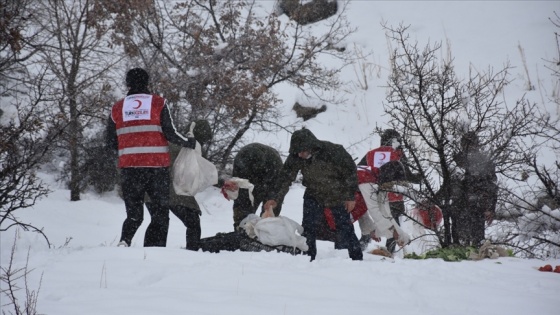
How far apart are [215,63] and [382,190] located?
6.67 meters

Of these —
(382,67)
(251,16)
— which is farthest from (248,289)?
(382,67)

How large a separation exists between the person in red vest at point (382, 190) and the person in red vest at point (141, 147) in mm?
2392

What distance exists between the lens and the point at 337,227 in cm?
585

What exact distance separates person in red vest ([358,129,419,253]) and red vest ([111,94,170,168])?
2565 mm

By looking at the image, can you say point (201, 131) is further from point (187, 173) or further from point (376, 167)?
point (376, 167)

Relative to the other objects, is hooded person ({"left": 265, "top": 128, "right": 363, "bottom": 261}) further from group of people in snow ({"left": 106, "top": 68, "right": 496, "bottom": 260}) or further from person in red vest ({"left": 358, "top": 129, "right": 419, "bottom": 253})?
person in red vest ({"left": 358, "top": 129, "right": 419, "bottom": 253})

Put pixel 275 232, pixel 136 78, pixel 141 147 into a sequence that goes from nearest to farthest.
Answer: pixel 141 147
pixel 136 78
pixel 275 232

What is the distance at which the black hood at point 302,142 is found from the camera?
5707 mm

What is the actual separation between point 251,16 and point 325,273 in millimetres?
9699

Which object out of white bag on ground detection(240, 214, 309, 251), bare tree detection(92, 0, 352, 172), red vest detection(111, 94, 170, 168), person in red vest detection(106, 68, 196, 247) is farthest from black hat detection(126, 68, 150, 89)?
bare tree detection(92, 0, 352, 172)

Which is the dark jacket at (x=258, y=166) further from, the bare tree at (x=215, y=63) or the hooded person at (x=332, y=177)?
the bare tree at (x=215, y=63)

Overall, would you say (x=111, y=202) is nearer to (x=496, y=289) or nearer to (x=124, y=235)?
(x=124, y=235)

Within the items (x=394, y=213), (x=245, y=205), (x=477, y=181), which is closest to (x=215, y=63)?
(x=245, y=205)

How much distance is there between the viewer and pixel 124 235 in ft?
17.0
